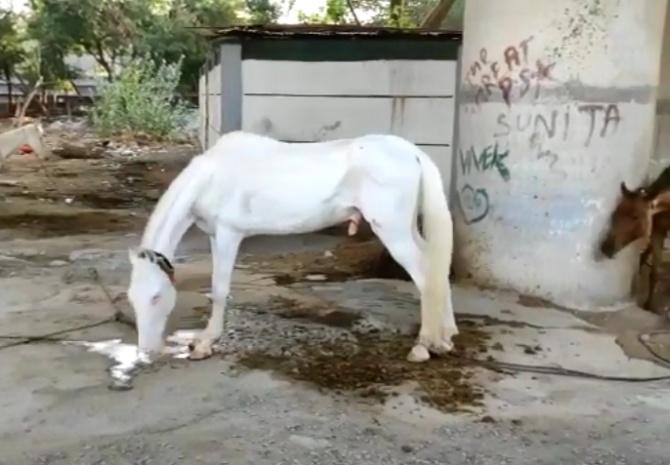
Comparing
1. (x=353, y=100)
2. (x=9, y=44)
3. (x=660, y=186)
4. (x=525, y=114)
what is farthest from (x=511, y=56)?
(x=9, y=44)

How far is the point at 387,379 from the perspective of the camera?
3734mm

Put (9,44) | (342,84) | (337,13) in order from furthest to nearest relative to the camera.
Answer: (9,44), (337,13), (342,84)

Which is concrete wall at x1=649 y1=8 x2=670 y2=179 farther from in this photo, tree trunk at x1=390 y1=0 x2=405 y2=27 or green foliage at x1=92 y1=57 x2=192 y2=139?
green foliage at x1=92 y1=57 x2=192 y2=139

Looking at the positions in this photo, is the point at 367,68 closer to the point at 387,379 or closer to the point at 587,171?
the point at 587,171

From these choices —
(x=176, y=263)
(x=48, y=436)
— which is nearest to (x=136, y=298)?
(x=48, y=436)

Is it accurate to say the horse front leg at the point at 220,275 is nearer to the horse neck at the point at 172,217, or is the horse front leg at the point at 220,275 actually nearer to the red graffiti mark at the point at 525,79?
the horse neck at the point at 172,217

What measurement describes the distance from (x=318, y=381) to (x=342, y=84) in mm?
4261

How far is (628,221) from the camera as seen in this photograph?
16.3ft

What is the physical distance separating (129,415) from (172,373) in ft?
1.56

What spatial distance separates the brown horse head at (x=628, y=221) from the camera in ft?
16.2

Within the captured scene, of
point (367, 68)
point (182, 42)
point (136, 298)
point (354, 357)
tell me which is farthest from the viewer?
point (182, 42)

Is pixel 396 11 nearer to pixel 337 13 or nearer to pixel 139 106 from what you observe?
pixel 337 13

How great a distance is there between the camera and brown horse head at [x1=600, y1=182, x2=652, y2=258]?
4945mm

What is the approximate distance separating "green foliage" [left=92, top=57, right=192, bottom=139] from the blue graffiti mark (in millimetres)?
12348
